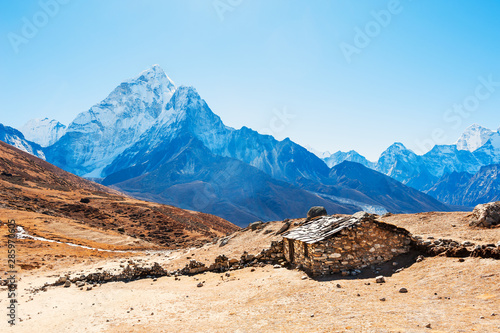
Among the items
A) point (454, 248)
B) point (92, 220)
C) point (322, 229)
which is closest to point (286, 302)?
point (322, 229)

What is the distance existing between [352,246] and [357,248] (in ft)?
0.99

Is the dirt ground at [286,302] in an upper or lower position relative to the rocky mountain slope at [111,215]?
lower

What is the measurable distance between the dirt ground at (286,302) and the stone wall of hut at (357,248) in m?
0.72

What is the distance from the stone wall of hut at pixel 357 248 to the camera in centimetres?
1541

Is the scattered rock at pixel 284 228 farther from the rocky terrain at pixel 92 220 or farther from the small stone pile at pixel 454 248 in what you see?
the rocky terrain at pixel 92 220

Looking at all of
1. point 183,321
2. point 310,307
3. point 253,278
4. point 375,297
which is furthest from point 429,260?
point 183,321

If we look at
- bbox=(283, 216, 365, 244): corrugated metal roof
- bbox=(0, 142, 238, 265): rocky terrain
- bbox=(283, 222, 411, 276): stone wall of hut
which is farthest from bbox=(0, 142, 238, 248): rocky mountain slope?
bbox=(283, 222, 411, 276): stone wall of hut

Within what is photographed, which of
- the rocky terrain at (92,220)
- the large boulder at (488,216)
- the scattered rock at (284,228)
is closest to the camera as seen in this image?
the large boulder at (488,216)

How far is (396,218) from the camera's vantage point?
90.7ft

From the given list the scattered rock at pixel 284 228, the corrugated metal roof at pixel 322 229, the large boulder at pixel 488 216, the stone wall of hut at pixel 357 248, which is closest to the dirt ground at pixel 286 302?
the stone wall of hut at pixel 357 248

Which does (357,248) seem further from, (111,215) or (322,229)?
(111,215)

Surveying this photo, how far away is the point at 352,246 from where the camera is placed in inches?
617

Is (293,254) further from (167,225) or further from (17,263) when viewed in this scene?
(167,225)

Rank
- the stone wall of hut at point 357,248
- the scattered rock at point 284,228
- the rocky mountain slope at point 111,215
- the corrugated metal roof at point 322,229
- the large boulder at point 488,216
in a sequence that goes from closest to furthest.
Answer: the stone wall of hut at point 357,248
the corrugated metal roof at point 322,229
the large boulder at point 488,216
the scattered rock at point 284,228
the rocky mountain slope at point 111,215
